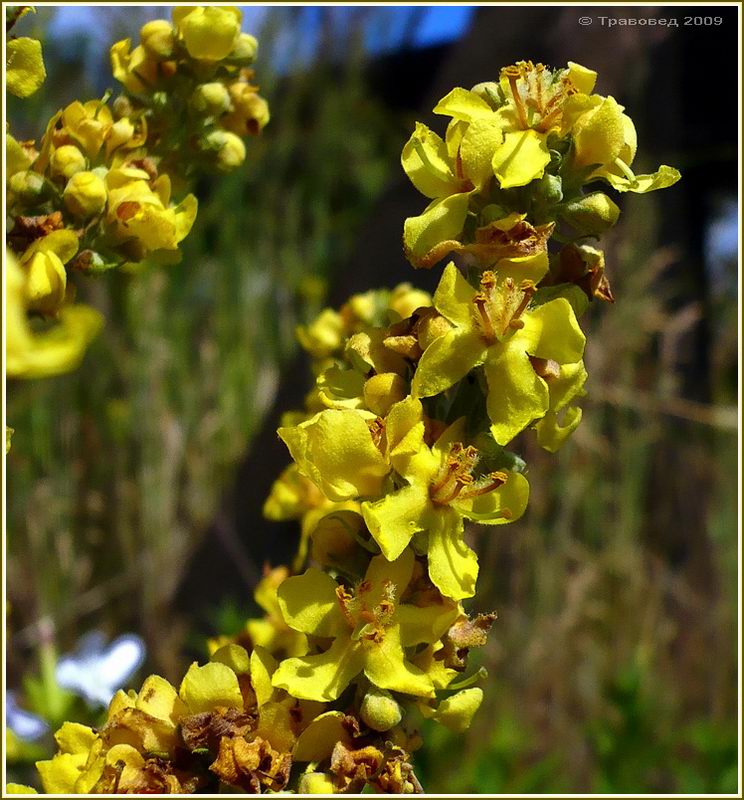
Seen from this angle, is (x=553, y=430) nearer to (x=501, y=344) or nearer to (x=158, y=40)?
(x=501, y=344)

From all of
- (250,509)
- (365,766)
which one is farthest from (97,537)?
(365,766)

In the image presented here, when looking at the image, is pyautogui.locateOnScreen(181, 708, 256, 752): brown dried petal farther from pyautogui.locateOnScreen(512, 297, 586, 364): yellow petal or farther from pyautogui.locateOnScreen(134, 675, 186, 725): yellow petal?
pyautogui.locateOnScreen(512, 297, 586, 364): yellow petal

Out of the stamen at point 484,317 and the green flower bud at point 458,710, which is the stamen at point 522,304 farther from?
the green flower bud at point 458,710

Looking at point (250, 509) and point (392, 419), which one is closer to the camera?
point (392, 419)

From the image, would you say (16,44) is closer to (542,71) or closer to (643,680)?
(542,71)

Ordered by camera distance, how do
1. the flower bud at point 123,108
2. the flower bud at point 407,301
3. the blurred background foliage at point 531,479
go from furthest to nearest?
the blurred background foliage at point 531,479
the flower bud at point 407,301
the flower bud at point 123,108

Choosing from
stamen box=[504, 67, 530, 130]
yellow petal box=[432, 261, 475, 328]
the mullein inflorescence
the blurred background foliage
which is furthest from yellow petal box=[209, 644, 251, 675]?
the blurred background foliage

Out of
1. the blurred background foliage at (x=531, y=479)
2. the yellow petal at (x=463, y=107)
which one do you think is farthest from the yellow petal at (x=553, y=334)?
the blurred background foliage at (x=531, y=479)
